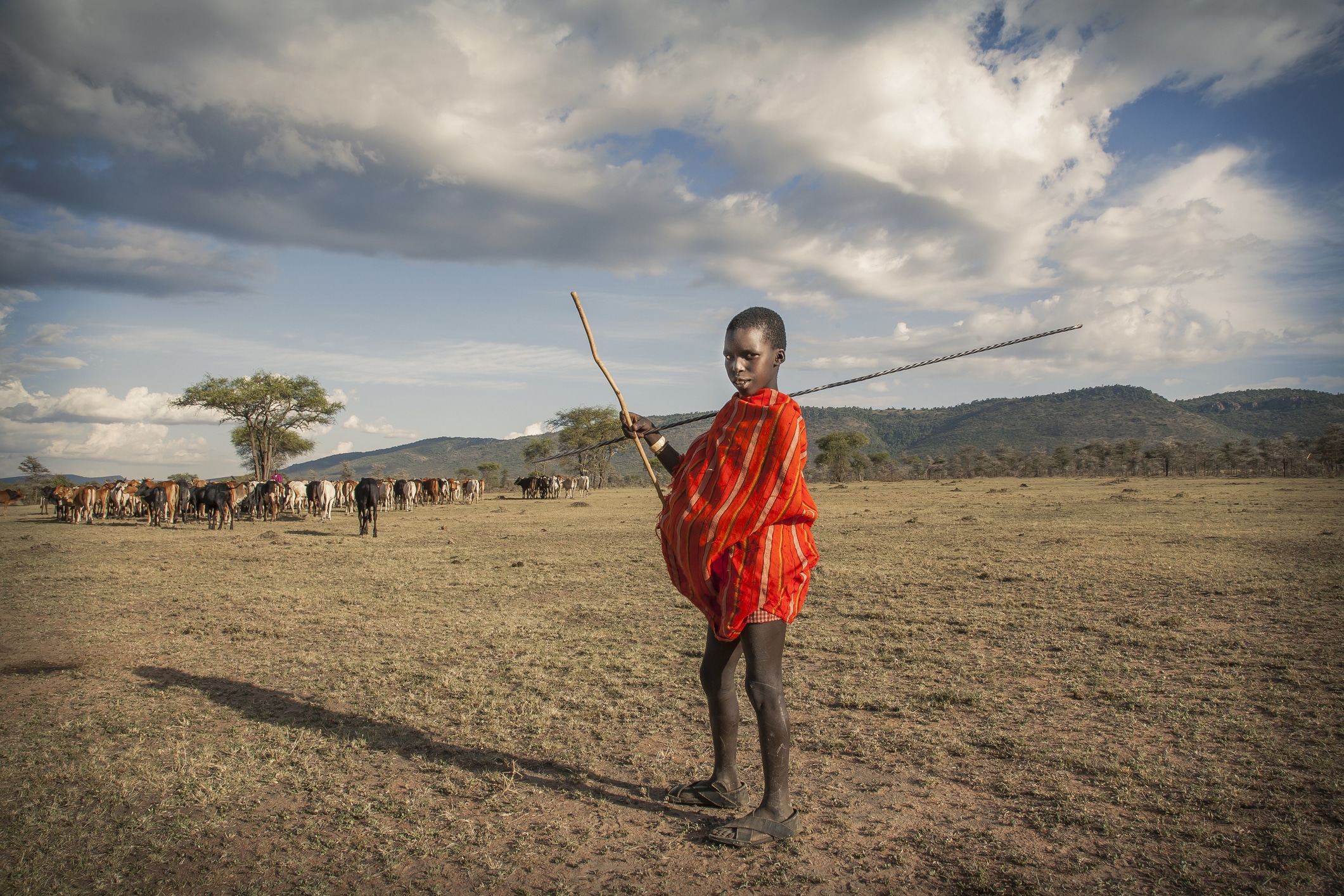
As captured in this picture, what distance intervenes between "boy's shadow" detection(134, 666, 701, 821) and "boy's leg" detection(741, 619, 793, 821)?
0.47m

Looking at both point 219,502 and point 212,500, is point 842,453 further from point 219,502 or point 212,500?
point 212,500

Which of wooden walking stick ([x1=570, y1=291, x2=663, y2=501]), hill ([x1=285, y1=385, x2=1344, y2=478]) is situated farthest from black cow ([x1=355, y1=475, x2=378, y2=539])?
hill ([x1=285, y1=385, x2=1344, y2=478])

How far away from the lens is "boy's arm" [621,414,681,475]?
3.25 m

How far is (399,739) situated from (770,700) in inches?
99.8

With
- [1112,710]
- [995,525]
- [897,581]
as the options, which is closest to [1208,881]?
[1112,710]

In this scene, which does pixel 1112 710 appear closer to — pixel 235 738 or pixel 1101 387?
pixel 235 738

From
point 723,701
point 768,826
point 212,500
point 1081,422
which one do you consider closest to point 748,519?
point 723,701

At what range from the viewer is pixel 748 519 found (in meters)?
2.82

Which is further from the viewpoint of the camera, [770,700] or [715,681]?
[715,681]

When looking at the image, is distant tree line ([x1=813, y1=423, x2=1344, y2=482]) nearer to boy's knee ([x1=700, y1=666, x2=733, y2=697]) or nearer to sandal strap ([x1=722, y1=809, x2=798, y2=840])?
boy's knee ([x1=700, y1=666, x2=733, y2=697])

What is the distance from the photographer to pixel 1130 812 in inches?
119

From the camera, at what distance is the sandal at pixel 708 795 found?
318cm

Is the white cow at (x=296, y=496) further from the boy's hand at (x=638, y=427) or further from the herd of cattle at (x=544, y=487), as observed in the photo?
the boy's hand at (x=638, y=427)

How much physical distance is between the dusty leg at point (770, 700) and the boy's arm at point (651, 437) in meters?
0.88
